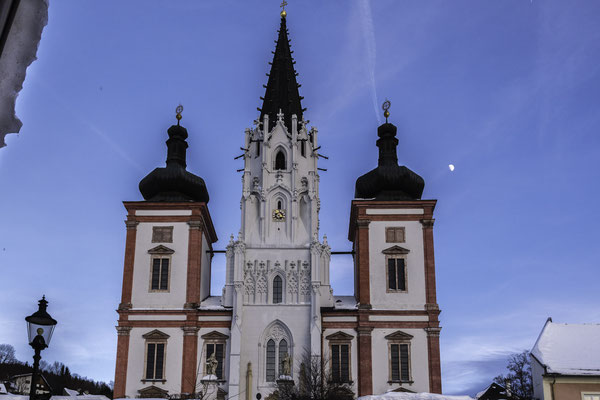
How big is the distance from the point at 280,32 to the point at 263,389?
25538mm

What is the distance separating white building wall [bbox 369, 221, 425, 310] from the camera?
38969mm

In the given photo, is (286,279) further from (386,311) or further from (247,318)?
(386,311)

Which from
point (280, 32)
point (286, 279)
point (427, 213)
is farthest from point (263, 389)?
point (280, 32)

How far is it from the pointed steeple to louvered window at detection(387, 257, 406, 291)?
1044 cm

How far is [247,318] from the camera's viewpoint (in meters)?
38.4

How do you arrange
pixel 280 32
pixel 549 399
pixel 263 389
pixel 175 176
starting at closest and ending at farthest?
pixel 549 399 → pixel 263 389 → pixel 175 176 → pixel 280 32

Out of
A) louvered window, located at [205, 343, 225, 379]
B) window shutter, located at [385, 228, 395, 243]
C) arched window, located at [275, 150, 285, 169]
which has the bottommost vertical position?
louvered window, located at [205, 343, 225, 379]

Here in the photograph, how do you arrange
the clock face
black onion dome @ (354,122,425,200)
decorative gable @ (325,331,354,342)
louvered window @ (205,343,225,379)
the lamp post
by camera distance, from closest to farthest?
the lamp post → louvered window @ (205,343,225,379) → decorative gable @ (325,331,354,342) → the clock face → black onion dome @ (354,122,425,200)

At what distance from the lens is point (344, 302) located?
41.1 metres

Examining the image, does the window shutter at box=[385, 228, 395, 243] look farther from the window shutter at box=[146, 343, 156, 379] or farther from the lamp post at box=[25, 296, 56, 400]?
the lamp post at box=[25, 296, 56, 400]

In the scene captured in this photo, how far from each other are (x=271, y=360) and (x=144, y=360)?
6.69 meters

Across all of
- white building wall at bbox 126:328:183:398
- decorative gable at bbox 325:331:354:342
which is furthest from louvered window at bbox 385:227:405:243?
white building wall at bbox 126:328:183:398

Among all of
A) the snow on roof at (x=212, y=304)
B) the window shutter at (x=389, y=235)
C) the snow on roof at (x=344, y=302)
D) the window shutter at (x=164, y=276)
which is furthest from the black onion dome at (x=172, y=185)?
the window shutter at (x=389, y=235)

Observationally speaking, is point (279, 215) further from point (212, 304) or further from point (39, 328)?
point (39, 328)
